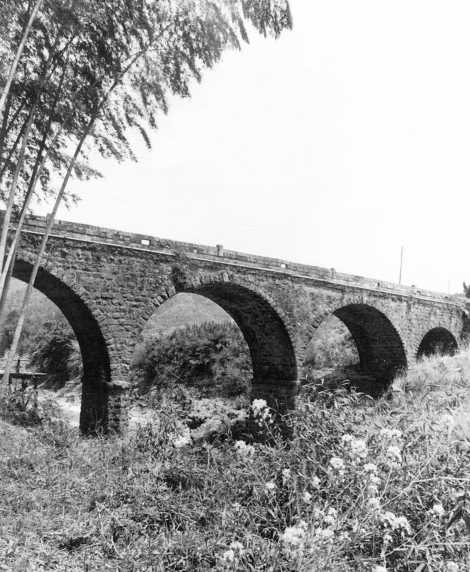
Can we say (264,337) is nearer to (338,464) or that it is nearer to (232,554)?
(338,464)

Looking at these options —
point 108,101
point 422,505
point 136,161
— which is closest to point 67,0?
point 108,101

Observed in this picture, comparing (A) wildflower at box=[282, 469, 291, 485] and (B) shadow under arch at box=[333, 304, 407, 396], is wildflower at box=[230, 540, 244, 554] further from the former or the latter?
(B) shadow under arch at box=[333, 304, 407, 396]

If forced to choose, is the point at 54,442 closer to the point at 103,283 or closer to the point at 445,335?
the point at 103,283

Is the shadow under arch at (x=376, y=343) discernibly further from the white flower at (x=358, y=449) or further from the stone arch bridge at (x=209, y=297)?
the white flower at (x=358, y=449)

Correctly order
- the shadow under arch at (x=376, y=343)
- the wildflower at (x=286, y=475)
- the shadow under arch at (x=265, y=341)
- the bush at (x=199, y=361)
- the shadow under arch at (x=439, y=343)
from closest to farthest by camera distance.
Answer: the wildflower at (x=286, y=475) → the shadow under arch at (x=265, y=341) → the shadow under arch at (x=376, y=343) → the bush at (x=199, y=361) → the shadow under arch at (x=439, y=343)

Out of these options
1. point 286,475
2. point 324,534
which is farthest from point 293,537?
point 286,475

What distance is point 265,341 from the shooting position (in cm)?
1628

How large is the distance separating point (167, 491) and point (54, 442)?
304 cm

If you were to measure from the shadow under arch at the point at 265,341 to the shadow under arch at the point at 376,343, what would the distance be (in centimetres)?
385

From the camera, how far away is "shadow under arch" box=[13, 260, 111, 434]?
11.1 meters

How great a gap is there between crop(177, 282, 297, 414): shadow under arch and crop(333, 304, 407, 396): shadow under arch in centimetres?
385

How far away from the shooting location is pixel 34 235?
10094 millimetres

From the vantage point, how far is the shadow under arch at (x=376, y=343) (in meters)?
19.2

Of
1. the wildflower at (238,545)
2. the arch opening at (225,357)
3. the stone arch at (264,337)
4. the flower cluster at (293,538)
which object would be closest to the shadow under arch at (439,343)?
the arch opening at (225,357)
